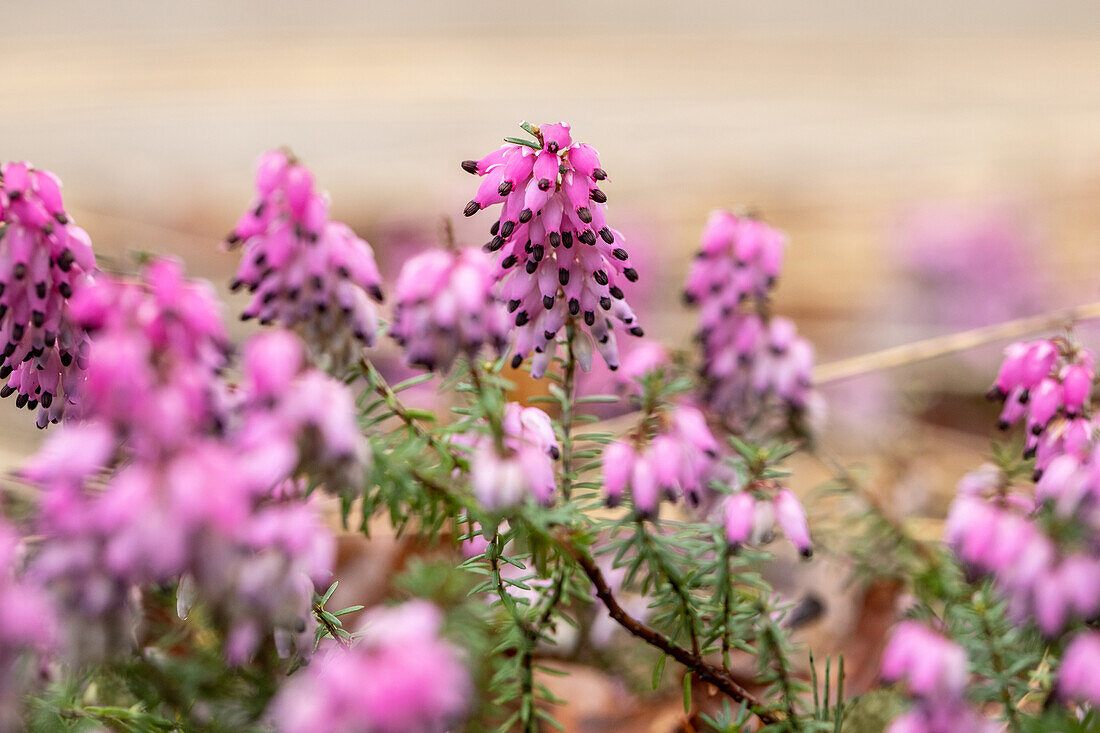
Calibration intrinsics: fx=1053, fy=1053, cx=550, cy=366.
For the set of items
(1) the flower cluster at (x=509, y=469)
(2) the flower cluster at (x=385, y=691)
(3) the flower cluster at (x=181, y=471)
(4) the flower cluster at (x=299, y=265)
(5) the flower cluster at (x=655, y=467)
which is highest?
(4) the flower cluster at (x=299, y=265)

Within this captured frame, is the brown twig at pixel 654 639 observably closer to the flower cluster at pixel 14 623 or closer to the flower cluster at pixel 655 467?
the flower cluster at pixel 655 467

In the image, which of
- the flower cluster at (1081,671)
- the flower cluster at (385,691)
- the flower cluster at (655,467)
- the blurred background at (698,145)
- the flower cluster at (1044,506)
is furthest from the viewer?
the blurred background at (698,145)

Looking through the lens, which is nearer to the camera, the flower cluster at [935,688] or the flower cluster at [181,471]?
the flower cluster at [181,471]

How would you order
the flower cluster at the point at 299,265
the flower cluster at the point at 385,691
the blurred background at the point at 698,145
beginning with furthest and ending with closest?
the blurred background at the point at 698,145
the flower cluster at the point at 299,265
the flower cluster at the point at 385,691

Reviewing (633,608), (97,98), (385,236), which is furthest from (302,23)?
(633,608)

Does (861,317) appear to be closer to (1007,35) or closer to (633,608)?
(633,608)

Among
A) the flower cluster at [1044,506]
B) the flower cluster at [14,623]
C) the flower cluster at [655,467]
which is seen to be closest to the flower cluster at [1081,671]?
the flower cluster at [1044,506]

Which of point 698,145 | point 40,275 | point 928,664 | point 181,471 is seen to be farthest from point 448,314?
point 698,145

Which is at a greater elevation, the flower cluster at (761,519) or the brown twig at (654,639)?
the flower cluster at (761,519)
